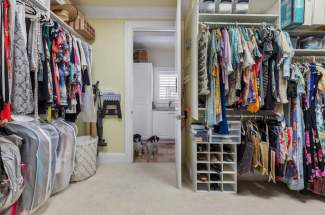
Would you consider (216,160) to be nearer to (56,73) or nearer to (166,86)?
(56,73)

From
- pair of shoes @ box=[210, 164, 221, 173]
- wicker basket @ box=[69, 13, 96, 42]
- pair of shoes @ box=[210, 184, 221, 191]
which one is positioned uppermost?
wicker basket @ box=[69, 13, 96, 42]

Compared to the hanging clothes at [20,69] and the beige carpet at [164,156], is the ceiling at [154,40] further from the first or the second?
the hanging clothes at [20,69]

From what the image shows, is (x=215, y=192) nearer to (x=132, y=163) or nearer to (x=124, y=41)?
(x=132, y=163)

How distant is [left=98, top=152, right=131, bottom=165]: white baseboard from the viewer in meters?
3.22

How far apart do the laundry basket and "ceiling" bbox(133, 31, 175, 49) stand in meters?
2.62

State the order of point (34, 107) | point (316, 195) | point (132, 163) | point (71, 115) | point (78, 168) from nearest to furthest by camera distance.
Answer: point (34, 107), point (316, 195), point (78, 168), point (71, 115), point (132, 163)

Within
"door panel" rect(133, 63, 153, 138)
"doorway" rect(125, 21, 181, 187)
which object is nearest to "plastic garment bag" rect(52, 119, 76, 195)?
"doorway" rect(125, 21, 181, 187)

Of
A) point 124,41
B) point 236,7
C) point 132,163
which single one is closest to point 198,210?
point 132,163

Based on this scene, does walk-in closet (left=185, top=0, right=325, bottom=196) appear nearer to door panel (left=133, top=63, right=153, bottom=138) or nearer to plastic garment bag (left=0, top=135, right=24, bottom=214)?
plastic garment bag (left=0, top=135, right=24, bottom=214)

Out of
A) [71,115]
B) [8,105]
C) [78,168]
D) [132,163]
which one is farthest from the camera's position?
[132,163]

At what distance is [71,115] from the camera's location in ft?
8.52

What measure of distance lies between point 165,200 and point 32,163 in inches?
48.3

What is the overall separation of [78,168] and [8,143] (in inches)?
41.4

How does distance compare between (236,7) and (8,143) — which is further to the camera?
(236,7)
